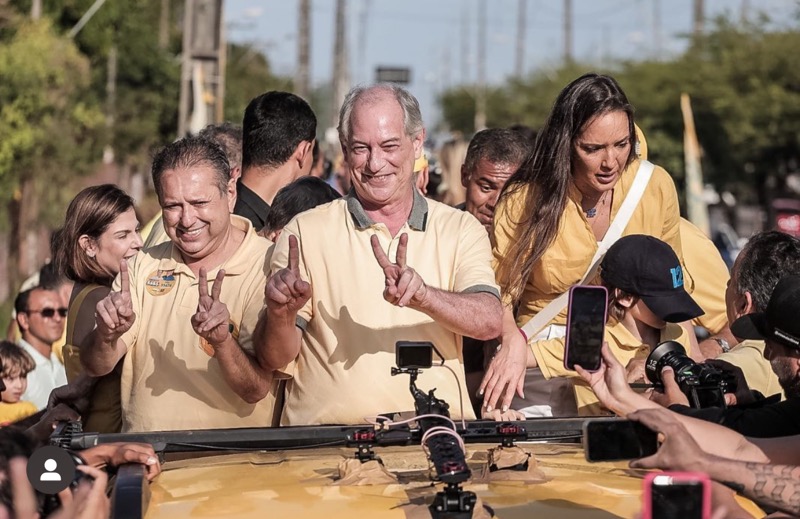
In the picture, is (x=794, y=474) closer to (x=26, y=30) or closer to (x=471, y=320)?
(x=471, y=320)

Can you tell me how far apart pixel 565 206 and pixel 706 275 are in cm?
116

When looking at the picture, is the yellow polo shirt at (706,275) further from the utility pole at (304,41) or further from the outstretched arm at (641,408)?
the utility pole at (304,41)

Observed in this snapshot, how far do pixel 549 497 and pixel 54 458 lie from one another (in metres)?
1.32

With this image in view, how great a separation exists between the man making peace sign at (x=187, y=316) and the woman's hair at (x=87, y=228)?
0.54 metres

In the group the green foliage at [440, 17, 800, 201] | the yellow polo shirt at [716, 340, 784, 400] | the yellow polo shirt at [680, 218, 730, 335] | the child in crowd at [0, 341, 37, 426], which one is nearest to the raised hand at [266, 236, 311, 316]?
the yellow polo shirt at [716, 340, 784, 400]

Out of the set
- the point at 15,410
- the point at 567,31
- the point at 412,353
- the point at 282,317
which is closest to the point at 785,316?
the point at 412,353

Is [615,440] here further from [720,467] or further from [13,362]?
[13,362]

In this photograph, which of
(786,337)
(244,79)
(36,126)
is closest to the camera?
(786,337)

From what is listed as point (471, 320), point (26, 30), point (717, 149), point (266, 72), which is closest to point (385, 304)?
point (471, 320)

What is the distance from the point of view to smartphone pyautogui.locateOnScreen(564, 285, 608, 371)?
152 inches

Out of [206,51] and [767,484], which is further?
[206,51]

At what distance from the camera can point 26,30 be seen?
89.7 ft

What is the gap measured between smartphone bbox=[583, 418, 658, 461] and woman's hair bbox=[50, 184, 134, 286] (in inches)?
132

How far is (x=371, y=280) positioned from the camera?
5.42 metres
